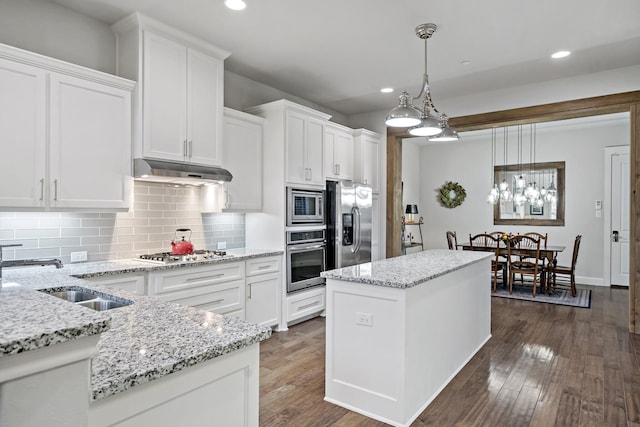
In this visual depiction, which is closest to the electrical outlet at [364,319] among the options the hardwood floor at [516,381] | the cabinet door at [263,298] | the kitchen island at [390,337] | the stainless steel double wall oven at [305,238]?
the kitchen island at [390,337]

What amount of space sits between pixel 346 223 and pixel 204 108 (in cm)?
218

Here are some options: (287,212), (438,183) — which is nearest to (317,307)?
(287,212)

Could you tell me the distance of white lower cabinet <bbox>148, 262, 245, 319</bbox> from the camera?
10.0ft

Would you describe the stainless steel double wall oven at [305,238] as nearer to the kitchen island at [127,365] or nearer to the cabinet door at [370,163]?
the cabinet door at [370,163]

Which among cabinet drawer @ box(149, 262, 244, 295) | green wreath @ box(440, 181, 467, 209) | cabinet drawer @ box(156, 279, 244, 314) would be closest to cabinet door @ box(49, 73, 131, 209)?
cabinet drawer @ box(149, 262, 244, 295)

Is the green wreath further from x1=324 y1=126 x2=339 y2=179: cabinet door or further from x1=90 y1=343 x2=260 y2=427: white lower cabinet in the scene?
x1=90 y1=343 x2=260 y2=427: white lower cabinet

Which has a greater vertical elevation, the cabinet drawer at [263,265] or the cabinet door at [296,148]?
the cabinet door at [296,148]

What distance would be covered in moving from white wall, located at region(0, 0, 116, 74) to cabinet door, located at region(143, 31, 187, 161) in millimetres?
429

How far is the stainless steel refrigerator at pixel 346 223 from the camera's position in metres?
4.80

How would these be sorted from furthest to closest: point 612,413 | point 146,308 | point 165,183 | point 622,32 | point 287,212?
point 287,212 → point 165,183 → point 622,32 → point 612,413 → point 146,308

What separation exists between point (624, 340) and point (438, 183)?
16.4 feet

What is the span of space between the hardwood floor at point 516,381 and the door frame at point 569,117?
680mm

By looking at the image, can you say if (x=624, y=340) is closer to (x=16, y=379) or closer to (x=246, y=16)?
(x=246, y=16)

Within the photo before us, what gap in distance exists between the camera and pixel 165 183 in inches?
146
